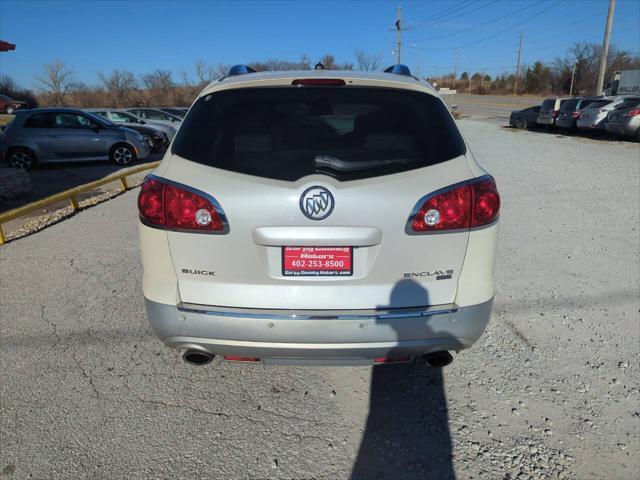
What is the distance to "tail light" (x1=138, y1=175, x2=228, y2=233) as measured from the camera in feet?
7.24

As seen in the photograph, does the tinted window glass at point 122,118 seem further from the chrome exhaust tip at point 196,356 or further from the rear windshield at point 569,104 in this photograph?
the rear windshield at point 569,104

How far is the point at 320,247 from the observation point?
7.18 ft

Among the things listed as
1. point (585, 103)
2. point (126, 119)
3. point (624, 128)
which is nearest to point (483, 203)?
point (126, 119)

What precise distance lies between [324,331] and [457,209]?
Result: 877 mm

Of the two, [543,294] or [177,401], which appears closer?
[177,401]

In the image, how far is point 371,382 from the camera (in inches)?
118

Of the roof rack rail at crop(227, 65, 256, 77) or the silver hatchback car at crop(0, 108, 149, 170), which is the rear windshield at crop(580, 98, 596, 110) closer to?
the silver hatchback car at crop(0, 108, 149, 170)

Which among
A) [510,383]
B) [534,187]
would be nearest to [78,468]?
[510,383]

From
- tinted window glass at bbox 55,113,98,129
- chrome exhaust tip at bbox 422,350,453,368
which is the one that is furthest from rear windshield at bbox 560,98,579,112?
chrome exhaust tip at bbox 422,350,453,368

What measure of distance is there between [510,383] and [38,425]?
285 centimetres

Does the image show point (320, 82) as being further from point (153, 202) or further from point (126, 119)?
point (126, 119)

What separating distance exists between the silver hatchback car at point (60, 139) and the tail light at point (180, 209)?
12.4 m

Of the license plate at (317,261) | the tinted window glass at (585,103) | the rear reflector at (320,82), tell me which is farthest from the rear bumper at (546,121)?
the license plate at (317,261)

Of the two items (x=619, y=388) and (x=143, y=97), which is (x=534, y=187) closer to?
(x=619, y=388)
